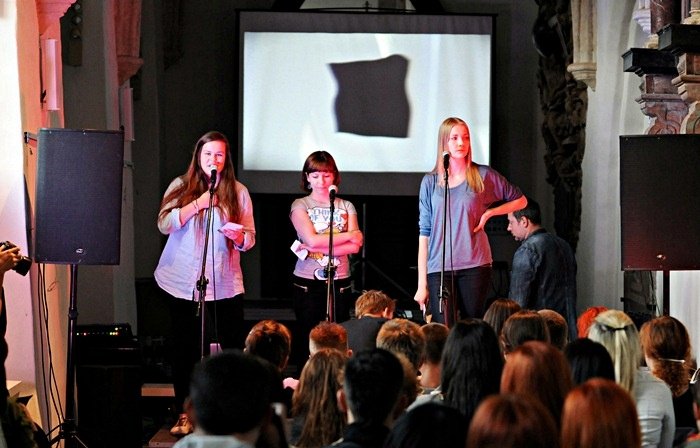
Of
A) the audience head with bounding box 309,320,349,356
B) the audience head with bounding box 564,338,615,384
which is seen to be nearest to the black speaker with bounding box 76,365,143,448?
the audience head with bounding box 309,320,349,356

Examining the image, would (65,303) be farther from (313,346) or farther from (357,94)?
(357,94)

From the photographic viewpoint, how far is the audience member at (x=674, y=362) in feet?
15.1

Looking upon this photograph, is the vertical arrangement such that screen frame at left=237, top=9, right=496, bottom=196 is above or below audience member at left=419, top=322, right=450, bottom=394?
above

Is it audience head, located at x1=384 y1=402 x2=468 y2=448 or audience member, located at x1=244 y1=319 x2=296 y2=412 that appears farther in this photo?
audience member, located at x1=244 y1=319 x2=296 y2=412

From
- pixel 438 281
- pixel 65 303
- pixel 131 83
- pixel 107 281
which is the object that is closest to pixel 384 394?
pixel 438 281

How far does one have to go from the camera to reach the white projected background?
11.9 metres

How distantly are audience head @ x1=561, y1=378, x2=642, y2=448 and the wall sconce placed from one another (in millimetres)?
4431

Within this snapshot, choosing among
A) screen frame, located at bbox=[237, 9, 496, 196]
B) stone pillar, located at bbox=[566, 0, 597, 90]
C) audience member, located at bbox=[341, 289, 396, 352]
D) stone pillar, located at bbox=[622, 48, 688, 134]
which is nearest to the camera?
audience member, located at bbox=[341, 289, 396, 352]

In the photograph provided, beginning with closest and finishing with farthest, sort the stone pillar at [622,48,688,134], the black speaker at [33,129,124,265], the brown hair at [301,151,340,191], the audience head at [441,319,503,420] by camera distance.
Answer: the audience head at [441,319,503,420], the black speaker at [33,129,124,265], the brown hair at [301,151,340,191], the stone pillar at [622,48,688,134]

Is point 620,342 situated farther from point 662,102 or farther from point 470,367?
point 662,102

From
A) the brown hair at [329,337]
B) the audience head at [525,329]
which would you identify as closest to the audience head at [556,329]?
the audience head at [525,329]

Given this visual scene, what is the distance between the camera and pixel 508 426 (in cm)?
246

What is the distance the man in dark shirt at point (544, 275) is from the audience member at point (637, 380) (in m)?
2.85

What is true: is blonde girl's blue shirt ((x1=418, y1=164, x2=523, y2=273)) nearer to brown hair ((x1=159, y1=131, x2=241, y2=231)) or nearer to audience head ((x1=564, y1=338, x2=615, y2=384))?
brown hair ((x1=159, y1=131, x2=241, y2=231))
